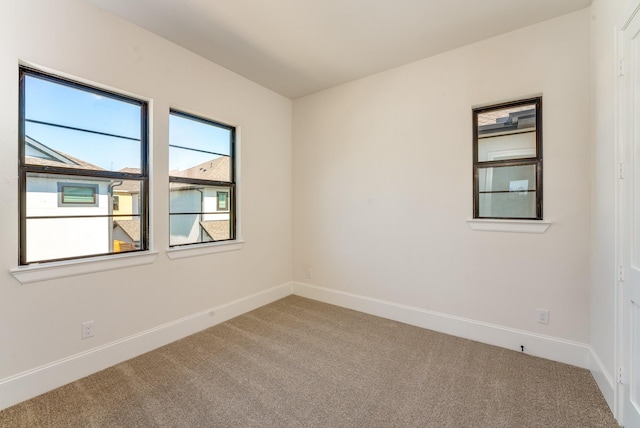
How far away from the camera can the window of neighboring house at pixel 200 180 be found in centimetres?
283

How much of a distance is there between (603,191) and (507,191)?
714 millimetres

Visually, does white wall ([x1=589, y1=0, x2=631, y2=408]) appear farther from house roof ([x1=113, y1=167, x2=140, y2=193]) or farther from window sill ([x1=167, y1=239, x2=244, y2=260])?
house roof ([x1=113, y1=167, x2=140, y2=193])

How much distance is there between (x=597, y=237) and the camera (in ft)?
6.73

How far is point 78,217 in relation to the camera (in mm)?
2184

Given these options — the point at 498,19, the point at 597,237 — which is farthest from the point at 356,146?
the point at 597,237

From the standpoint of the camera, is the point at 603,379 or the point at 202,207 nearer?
the point at 603,379

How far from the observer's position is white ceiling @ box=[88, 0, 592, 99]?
2.20m

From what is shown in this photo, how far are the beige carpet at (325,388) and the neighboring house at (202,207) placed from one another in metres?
1.09

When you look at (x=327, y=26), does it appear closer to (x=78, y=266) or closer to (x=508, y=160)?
(x=508, y=160)

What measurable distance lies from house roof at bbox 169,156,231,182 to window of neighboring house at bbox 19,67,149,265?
0.43 m

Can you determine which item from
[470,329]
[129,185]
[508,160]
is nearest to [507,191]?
[508,160]

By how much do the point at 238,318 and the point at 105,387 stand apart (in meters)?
1.39

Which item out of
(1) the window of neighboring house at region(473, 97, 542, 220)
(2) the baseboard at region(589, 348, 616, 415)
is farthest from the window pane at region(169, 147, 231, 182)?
(2) the baseboard at region(589, 348, 616, 415)

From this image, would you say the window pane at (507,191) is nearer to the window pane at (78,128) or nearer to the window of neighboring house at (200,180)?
the window of neighboring house at (200,180)
